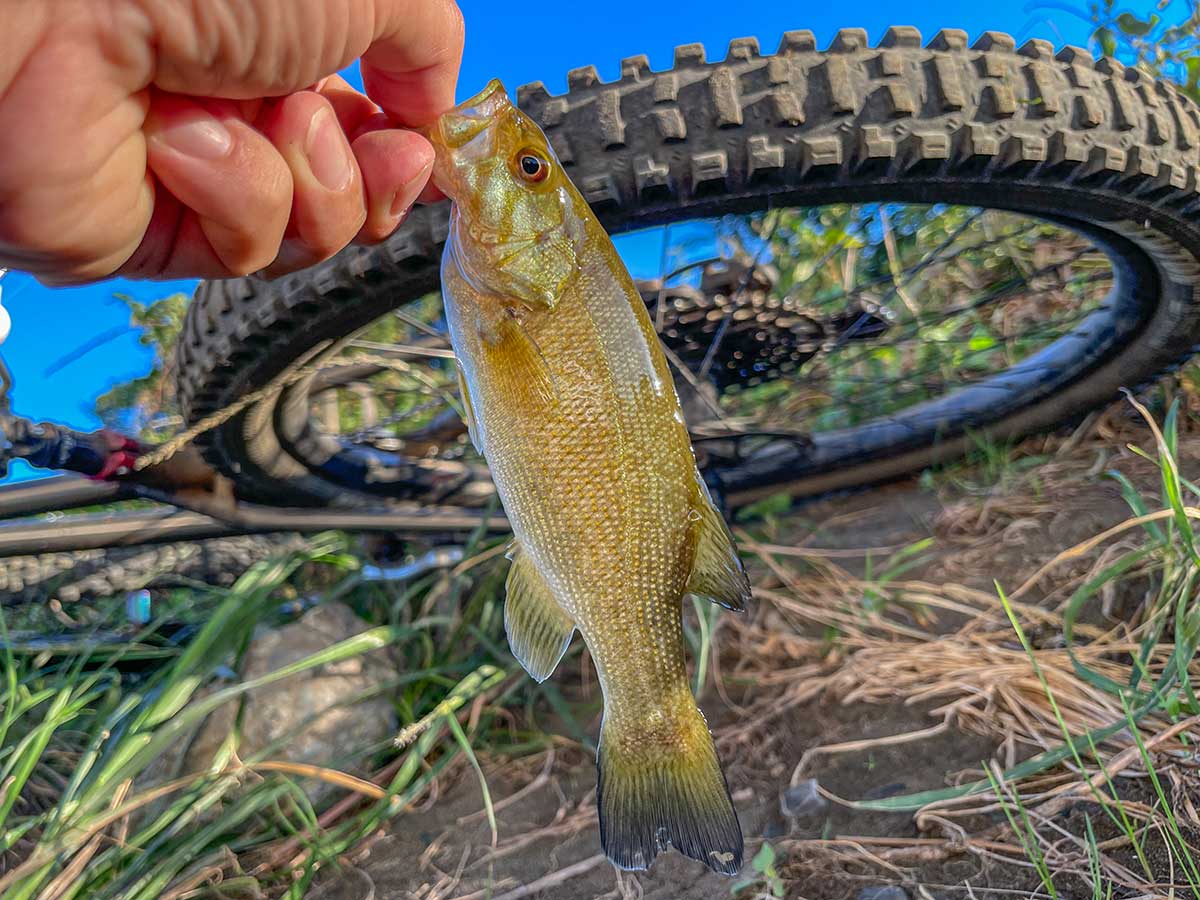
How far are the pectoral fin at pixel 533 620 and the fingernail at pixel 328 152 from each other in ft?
1.85

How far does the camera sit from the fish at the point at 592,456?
972 millimetres

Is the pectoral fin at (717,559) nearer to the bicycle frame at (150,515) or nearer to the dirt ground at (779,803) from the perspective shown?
the dirt ground at (779,803)

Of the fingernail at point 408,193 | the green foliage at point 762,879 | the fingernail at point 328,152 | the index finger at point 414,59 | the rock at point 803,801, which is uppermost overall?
the index finger at point 414,59

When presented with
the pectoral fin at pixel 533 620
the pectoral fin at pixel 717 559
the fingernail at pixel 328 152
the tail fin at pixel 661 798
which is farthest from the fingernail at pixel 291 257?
the tail fin at pixel 661 798

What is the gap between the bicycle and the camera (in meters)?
1.37

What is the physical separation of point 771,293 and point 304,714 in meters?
1.61

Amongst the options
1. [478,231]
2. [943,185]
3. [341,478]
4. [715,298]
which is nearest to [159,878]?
[341,478]

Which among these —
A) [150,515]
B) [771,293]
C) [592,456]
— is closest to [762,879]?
[592,456]

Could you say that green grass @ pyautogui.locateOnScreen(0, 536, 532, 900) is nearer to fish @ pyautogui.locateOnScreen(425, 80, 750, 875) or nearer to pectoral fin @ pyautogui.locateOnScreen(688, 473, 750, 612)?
fish @ pyautogui.locateOnScreen(425, 80, 750, 875)

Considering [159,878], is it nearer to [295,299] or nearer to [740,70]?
[295,299]

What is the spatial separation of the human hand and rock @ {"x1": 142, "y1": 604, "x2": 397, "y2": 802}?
1.14m

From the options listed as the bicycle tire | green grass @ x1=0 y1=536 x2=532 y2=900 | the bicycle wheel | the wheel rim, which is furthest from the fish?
the bicycle tire

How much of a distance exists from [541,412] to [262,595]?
4.22ft

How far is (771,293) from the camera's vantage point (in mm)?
2072
